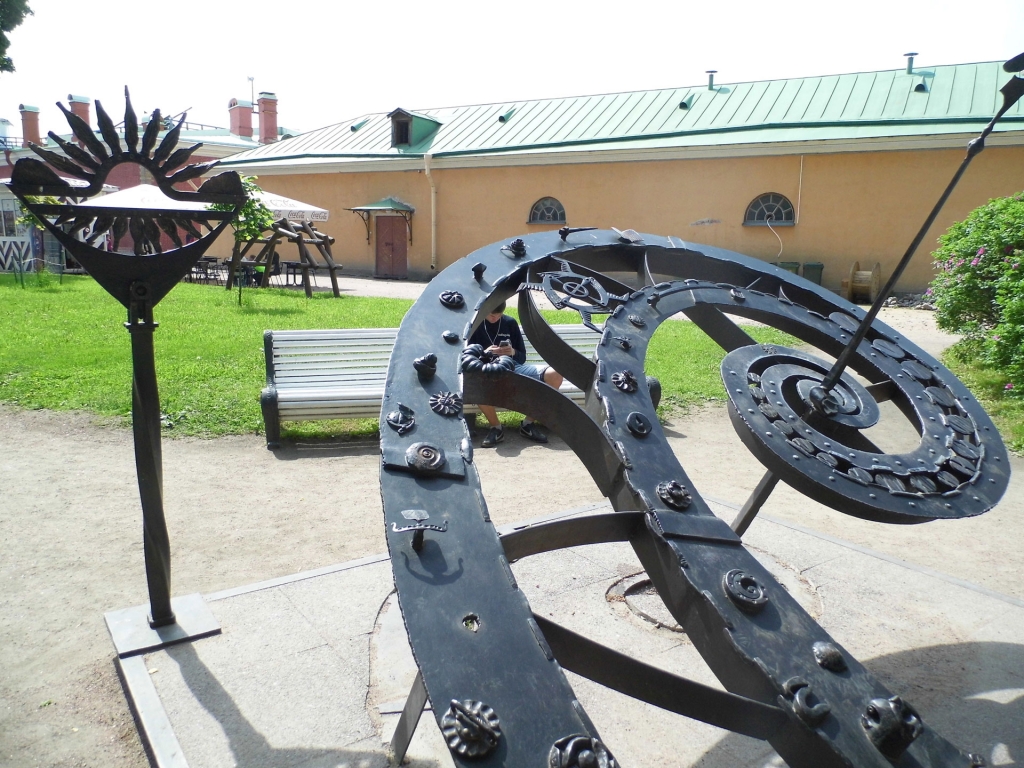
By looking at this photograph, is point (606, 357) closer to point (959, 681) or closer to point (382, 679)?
point (382, 679)

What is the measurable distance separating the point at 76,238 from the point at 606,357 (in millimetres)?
2136

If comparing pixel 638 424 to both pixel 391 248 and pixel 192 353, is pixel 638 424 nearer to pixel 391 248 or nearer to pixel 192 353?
pixel 192 353

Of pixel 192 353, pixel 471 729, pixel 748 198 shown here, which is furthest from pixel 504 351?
pixel 748 198

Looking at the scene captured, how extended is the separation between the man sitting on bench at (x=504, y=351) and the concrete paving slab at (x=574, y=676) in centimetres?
233

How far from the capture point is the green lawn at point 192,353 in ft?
24.2

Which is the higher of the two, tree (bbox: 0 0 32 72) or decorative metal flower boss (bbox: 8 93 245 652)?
tree (bbox: 0 0 32 72)

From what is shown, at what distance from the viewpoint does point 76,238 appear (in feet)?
10.1

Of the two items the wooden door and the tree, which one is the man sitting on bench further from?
the wooden door

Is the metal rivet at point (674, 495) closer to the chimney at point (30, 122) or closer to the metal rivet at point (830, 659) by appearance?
the metal rivet at point (830, 659)

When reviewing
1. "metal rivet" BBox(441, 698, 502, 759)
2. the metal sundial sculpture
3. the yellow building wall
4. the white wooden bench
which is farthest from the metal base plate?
the yellow building wall

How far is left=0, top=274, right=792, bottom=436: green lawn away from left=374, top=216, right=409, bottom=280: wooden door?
9.04 meters

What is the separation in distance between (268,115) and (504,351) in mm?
31701

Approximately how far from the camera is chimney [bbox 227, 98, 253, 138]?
3919cm

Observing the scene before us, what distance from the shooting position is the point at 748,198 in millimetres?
19016
